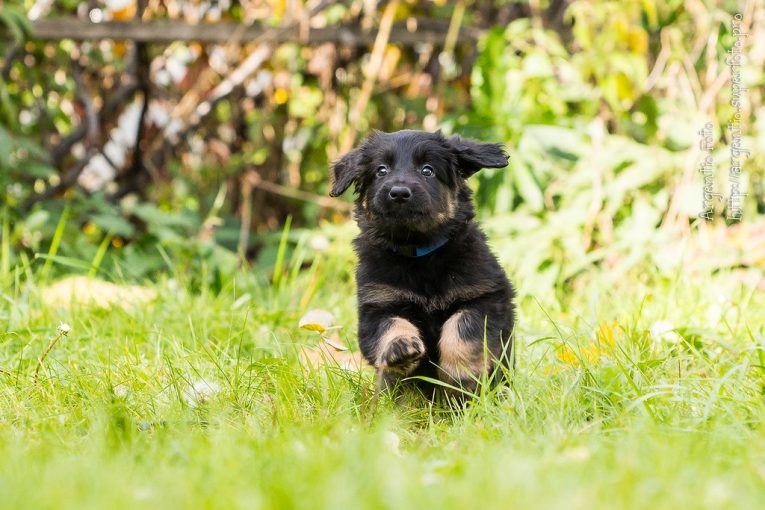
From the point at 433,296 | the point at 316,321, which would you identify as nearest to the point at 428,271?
the point at 433,296

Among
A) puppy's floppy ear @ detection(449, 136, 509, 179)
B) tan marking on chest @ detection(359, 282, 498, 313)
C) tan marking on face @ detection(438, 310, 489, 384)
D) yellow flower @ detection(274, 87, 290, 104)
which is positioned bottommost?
tan marking on face @ detection(438, 310, 489, 384)

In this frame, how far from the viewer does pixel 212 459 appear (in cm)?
190

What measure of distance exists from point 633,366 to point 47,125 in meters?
4.38

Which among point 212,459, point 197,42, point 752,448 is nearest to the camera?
point 212,459

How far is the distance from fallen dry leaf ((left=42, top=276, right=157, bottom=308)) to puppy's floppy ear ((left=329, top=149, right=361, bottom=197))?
45.8 inches

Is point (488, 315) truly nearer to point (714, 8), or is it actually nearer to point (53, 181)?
point (714, 8)

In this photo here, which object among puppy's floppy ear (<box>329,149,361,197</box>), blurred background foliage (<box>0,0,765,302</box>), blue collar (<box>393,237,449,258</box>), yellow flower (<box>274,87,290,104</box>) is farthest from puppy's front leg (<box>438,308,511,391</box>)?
yellow flower (<box>274,87,290,104</box>)

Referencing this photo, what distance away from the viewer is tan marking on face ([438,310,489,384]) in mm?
2750

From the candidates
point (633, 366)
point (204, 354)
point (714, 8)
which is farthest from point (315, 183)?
point (633, 366)

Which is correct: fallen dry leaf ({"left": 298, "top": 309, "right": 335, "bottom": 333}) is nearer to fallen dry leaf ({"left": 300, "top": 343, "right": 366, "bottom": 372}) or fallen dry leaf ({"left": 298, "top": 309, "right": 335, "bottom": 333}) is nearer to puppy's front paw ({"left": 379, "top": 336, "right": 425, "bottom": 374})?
fallen dry leaf ({"left": 300, "top": 343, "right": 366, "bottom": 372})

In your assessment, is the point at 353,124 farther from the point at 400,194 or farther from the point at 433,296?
the point at 433,296

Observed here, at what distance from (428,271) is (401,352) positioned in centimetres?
40

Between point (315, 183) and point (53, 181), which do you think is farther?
point (315, 183)

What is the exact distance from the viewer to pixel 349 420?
94.3 inches
